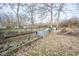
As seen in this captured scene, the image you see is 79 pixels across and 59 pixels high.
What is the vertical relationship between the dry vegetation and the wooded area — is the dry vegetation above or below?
below

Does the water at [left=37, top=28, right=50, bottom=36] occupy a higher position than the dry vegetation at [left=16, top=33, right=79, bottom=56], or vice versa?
the water at [left=37, top=28, right=50, bottom=36]

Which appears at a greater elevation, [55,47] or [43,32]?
[43,32]

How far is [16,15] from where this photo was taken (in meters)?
1.60

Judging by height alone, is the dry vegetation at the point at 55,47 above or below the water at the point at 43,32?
below

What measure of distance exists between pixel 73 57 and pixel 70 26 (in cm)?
28

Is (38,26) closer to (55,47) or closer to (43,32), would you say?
(43,32)

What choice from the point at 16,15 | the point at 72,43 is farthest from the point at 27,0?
the point at 72,43

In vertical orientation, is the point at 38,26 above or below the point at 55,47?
above

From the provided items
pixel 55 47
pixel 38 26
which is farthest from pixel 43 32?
pixel 55 47

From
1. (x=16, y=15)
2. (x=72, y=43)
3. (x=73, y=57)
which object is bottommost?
(x=73, y=57)

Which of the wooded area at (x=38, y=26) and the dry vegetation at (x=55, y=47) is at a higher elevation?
the wooded area at (x=38, y=26)

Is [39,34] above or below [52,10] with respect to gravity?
below

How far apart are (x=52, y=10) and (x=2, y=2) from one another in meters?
0.47

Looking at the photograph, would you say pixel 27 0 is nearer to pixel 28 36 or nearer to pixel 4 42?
pixel 28 36
